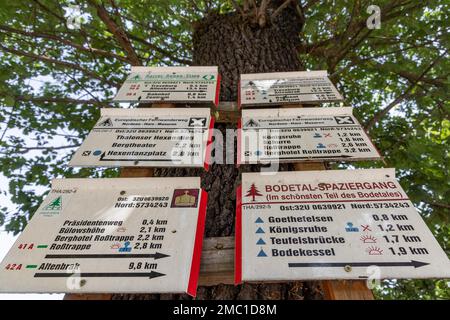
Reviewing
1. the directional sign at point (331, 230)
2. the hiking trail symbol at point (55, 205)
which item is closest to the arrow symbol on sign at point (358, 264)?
the directional sign at point (331, 230)

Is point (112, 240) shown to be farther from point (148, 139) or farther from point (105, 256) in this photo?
point (148, 139)

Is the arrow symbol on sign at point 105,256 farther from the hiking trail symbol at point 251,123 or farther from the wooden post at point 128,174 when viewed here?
the hiking trail symbol at point 251,123

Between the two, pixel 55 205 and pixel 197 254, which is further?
pixel 55 205

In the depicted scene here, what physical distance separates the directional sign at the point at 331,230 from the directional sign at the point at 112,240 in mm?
237

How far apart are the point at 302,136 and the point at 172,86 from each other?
1033mm

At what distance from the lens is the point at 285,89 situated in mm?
2213

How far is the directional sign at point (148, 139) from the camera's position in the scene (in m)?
1.61

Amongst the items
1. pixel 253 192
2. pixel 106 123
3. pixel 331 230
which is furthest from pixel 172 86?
pixel 331 230

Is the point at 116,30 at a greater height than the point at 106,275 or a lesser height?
greater

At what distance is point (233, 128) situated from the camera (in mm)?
2189

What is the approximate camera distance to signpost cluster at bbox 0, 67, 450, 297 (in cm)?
114

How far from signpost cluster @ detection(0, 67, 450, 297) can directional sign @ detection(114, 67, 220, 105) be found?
0.20 meters

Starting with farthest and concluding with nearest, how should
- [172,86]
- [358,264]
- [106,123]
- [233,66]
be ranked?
[233,66] → [172,86] → [106,123] → [358,264]
